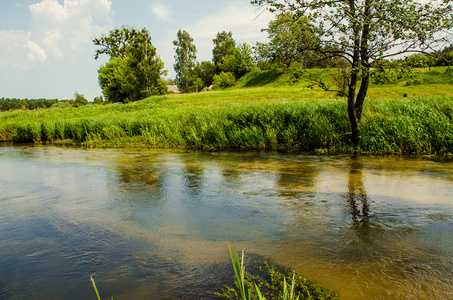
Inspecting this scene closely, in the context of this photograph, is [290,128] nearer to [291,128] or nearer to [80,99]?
[291,128]

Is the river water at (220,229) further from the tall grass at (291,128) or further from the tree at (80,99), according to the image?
the tree at (80,99)

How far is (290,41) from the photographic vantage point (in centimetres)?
891

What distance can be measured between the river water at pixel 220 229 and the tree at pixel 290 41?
339 cm

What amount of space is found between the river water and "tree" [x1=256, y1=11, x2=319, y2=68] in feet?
11.1

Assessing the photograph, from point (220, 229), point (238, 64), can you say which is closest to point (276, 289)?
point (220, 229)

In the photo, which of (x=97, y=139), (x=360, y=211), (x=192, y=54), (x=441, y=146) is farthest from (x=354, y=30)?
(x=192, y=54)

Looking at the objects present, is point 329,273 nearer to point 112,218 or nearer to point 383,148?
point 112,218

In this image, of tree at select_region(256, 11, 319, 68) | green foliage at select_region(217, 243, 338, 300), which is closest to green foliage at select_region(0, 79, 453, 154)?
tree at select_region(256, 11, 319, 68)

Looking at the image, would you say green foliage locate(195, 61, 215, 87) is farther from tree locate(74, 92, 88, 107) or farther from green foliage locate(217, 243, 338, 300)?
green foliage locate(217, 243, 338, 300)

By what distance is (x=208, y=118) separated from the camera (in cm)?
1399

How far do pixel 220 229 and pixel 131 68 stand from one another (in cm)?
5018

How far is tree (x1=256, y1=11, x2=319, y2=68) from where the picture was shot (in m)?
8.77

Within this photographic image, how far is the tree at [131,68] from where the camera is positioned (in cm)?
4769

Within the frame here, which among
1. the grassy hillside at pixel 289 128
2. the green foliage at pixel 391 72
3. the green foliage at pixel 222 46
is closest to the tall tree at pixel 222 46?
the green foliage at pixel 222 46
